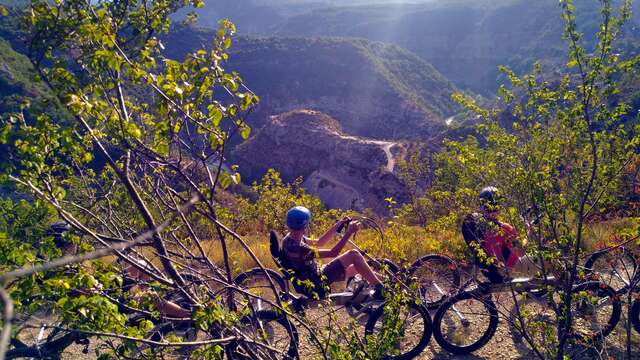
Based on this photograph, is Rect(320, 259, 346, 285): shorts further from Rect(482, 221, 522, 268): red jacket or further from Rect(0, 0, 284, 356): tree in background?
Rect(0, 0, 284, 356): tree in background

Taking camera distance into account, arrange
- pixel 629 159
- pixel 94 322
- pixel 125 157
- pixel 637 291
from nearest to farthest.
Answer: pixel 94 322 < pixel 125 157 < pixel 629 159 < pixel 637 291

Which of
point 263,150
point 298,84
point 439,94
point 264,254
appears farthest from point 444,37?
point 264,254

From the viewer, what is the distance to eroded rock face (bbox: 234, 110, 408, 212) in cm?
3403

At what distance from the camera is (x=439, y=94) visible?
8400 cm

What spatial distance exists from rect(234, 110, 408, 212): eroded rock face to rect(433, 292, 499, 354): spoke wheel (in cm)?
2379

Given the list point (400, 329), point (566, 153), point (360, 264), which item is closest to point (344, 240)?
point (360, 264)

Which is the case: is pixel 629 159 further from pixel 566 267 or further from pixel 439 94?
pixel 439 94

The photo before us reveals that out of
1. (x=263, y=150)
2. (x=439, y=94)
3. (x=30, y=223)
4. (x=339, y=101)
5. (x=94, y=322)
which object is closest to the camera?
(x=94, y=322)

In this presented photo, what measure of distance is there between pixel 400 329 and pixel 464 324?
186cm

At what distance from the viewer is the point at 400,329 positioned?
309cm

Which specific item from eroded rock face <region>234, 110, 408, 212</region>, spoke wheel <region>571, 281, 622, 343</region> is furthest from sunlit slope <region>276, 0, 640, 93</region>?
spoke wheel <region>571, 281, 622, 343</region>

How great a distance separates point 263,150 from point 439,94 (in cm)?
4910

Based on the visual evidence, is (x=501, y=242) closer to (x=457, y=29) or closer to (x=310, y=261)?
(x=310, y=261)

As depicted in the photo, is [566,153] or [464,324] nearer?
[566,153]
